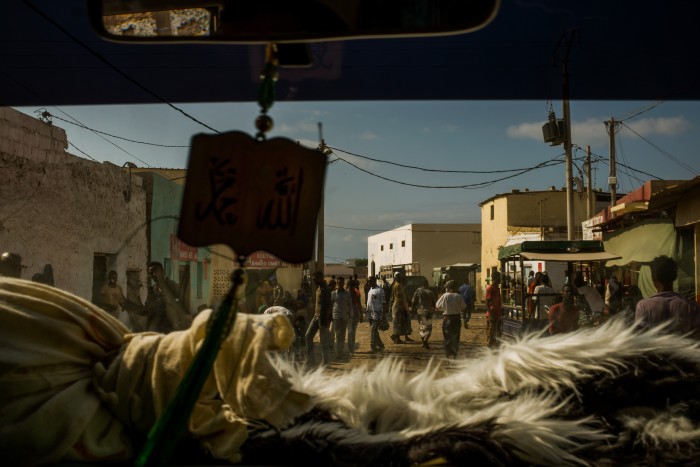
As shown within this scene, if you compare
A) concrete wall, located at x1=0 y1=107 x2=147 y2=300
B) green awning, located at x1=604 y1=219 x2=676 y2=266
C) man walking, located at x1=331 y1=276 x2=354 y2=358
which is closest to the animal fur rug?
concrete wall, located at x1=0 y1=107 x2=147 y2=300

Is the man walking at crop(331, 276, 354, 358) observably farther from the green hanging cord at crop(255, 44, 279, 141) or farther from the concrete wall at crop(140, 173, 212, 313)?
the green hanging cord at crop(255, 44, 279, 141)

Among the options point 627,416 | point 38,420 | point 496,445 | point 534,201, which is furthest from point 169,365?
point 534,201

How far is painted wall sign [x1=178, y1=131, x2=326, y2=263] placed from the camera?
123cm

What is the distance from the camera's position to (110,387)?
5.00 feet

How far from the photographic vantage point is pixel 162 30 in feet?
4.98

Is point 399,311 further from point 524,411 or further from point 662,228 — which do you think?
point 524,411

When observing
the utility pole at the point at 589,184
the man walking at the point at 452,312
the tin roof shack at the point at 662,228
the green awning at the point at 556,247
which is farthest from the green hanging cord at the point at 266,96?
the utility pole at the point at 589,184

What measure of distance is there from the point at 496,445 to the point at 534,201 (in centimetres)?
3777

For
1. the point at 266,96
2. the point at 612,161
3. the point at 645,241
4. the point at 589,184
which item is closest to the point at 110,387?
the point at 266,96

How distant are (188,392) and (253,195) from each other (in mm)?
417

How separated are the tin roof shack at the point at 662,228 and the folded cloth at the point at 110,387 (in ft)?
30.2

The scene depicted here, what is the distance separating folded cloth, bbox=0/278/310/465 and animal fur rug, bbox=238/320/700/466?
0.35ft

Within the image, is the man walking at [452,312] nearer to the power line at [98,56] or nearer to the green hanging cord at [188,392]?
the power line at [98,56]

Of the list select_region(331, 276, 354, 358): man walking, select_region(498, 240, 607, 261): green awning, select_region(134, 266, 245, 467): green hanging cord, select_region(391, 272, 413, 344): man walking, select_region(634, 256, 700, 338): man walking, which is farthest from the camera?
select_region(391, 272, 413, 344): man walking
